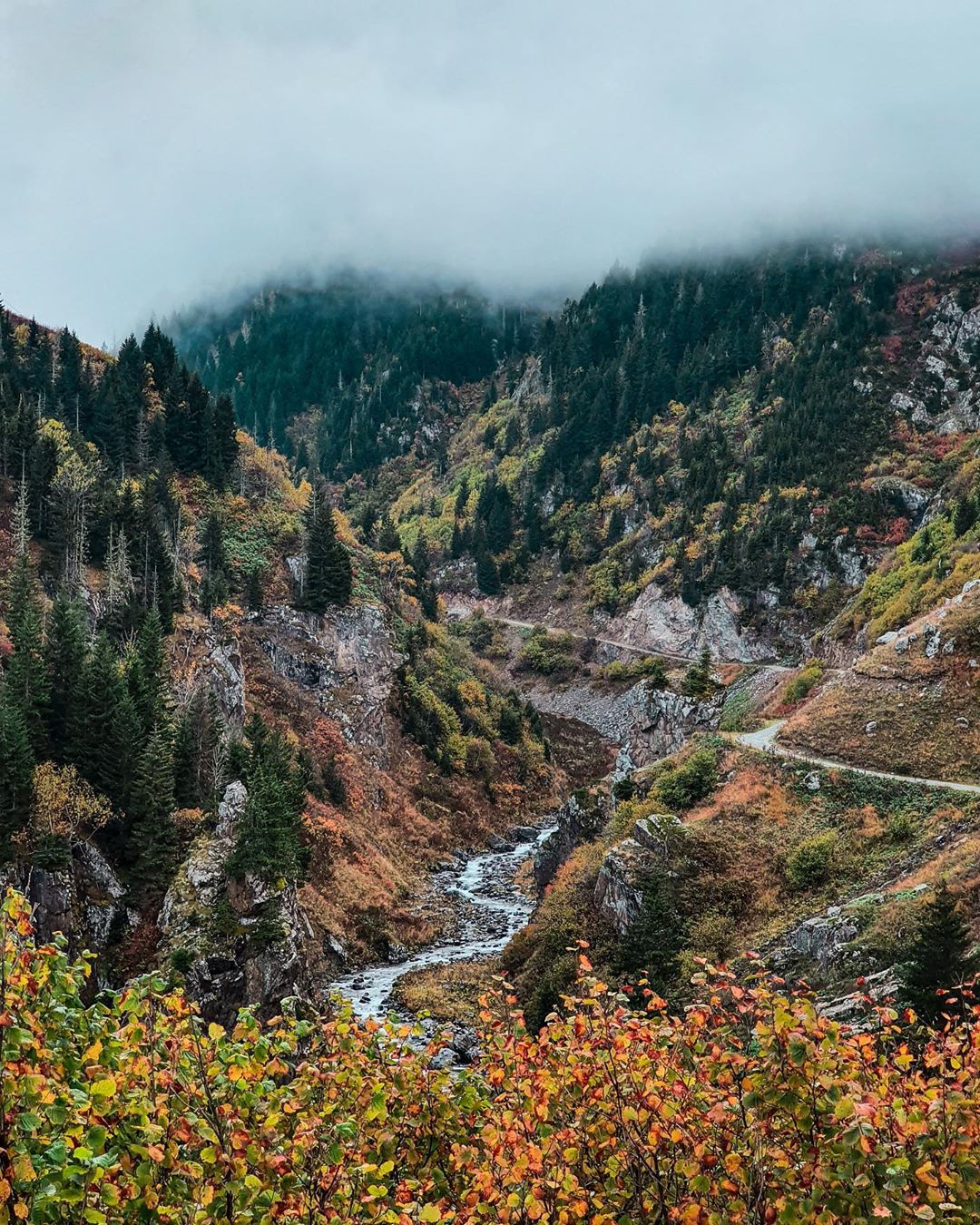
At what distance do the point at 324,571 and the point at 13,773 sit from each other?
44.1 metres

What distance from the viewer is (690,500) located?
14788 centimetres

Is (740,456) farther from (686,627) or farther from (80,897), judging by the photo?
(80,897)

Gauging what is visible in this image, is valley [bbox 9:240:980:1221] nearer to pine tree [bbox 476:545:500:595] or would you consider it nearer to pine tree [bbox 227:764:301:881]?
pine tree [bbox 227:764:301:881]

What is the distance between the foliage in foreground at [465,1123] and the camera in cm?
670

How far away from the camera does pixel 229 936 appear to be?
38469 millimetres

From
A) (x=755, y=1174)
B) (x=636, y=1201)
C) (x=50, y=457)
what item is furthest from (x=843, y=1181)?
(x=50, y=457)

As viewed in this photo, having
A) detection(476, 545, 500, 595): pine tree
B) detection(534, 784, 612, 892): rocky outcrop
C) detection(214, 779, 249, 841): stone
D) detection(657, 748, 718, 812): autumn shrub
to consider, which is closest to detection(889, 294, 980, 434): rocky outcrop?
detection(476, 545, 500, 595): pine tree

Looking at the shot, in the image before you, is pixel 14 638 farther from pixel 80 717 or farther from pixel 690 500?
pixel 690 500

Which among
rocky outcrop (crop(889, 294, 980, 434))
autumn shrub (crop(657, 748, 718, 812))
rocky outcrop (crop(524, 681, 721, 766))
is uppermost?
rocky outcrop (crop(889, 294, 980, 434))

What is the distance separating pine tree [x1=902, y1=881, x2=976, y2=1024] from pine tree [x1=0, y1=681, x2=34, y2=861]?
34791mm

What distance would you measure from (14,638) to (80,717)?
8.05 m

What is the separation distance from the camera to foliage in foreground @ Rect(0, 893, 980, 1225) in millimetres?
6699

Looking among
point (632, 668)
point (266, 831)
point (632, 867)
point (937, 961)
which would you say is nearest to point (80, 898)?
point (266, 831)

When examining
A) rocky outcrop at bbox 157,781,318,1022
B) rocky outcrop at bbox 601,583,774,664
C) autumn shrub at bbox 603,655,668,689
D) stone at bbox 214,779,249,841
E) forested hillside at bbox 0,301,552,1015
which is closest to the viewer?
rocky outcrop at bbox 157,781,318,1022
